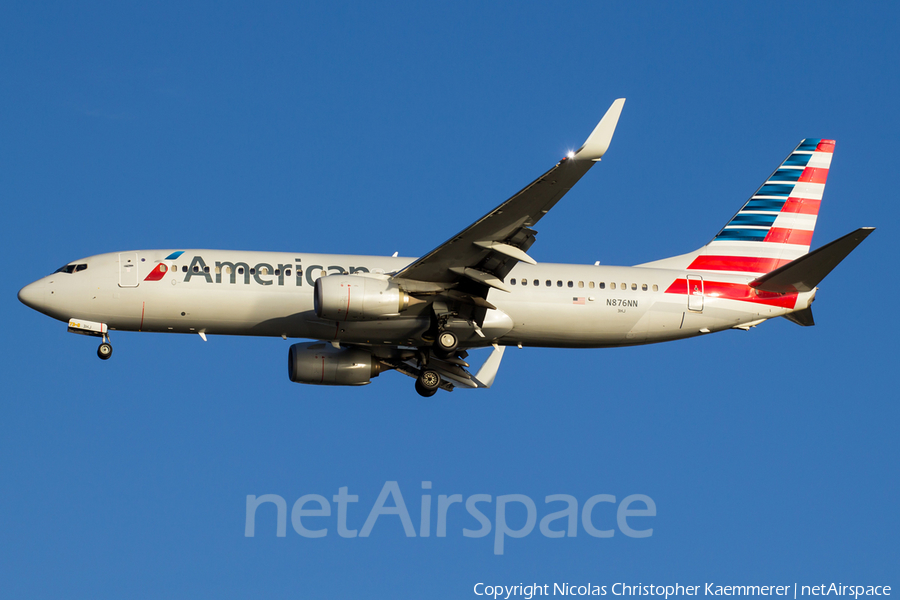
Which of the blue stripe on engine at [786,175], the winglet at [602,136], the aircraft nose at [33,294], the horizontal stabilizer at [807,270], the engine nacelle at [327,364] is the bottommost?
the engine nacelle at [327,364]

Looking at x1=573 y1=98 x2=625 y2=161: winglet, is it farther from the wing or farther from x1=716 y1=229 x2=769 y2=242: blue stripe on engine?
x1=716 y1=229 x2=769 y2=242: blue stripe on engine

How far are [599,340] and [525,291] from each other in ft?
10.3

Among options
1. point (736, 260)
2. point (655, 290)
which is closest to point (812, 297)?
point (736, 260)

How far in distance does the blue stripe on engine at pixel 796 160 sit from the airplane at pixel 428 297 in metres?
4.65

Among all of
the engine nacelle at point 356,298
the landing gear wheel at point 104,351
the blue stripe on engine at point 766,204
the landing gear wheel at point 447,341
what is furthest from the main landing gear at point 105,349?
the blue stripe on engine at point 766,204

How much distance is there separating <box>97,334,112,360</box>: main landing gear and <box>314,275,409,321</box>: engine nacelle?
25.5 ft

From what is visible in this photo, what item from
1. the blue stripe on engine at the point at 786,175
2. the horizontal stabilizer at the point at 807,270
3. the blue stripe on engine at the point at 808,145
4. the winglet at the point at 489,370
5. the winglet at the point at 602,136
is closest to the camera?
the winglet at the point at 602,136

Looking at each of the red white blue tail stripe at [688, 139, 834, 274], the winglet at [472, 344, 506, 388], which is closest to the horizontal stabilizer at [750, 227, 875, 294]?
the red white blue tail stripe at [688, 139, 834, 274]

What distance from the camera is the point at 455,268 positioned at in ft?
102

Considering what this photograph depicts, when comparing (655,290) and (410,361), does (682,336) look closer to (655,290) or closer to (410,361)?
(655,290)

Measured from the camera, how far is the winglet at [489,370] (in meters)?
37.9

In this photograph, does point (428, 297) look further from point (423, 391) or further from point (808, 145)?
point (808, 145)

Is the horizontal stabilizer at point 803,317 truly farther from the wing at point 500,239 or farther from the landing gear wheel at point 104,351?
the landing gear wheel at point 104,351

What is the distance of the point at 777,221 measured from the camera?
3750 centimetres
